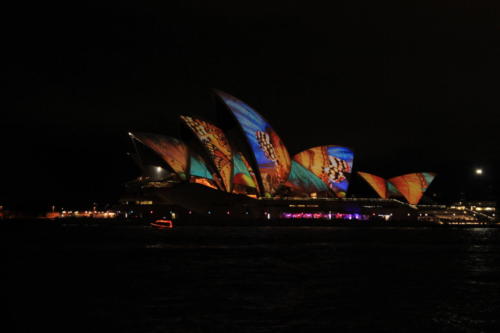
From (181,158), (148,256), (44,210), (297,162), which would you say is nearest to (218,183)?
(181,158)

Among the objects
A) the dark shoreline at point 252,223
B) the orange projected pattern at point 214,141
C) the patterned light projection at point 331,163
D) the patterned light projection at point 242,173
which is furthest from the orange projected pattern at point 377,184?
the orange projected pattern at point 214,141

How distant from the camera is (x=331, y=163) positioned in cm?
7512

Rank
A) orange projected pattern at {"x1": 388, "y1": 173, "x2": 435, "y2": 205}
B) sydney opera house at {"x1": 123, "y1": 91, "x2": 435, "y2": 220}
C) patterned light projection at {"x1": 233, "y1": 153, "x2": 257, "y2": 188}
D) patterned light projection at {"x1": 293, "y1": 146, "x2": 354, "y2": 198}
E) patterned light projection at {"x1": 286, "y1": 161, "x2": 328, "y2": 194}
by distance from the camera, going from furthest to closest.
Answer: orange projected pattern at {"x1": 388, "y1": 173, "x2": 435, "y2": 205} < patterned light projection at {"x1": 293, "y1": 146, "x2": 354, "y2": 198} < patterned light projection at {"x1": 286, "y1": 161, "x2": 328, "y2": 194} < patterned light projection at {"x1": 233, "y1": 153, "x2": 257, "y2": 188} < sydney opera house at {"x1": 123, "y1": 91, "x2": 435, "y2": 220}

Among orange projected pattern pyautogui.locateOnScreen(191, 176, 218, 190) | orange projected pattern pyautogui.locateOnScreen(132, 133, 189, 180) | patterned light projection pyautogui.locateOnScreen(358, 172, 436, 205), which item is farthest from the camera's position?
patterned light projection pyautogui.locateOnScreen(358, 172, 436, 205)

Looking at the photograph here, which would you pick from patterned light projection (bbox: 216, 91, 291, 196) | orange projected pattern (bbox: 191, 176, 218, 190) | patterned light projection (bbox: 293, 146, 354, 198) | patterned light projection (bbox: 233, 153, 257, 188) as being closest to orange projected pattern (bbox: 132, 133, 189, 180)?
orange projected pattern (bbox: 191, 176, 218, 190)

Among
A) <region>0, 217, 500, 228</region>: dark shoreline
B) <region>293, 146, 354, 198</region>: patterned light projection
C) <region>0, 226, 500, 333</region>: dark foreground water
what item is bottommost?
<region>0, 226, 500, 333</region>: dark foreground water

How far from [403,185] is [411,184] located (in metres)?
1.19

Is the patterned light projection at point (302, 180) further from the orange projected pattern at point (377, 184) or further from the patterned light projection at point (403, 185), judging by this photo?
the patterned light projection at point (403, 185)

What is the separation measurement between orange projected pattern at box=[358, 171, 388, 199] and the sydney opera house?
2.09 m

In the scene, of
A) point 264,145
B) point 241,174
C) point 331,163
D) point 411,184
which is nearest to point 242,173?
point 241,174

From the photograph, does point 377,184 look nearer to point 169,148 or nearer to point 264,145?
point 264,145

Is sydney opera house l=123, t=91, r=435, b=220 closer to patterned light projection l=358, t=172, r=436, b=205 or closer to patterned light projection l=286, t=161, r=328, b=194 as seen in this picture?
patterned light projection l=286, t=161, r=328, b=194

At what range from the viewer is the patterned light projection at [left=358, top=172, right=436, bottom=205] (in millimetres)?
84562

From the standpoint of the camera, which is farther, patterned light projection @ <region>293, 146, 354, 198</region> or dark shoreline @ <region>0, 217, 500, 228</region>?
patterned light projection @ <region>293, 146, 354, 198</region>
